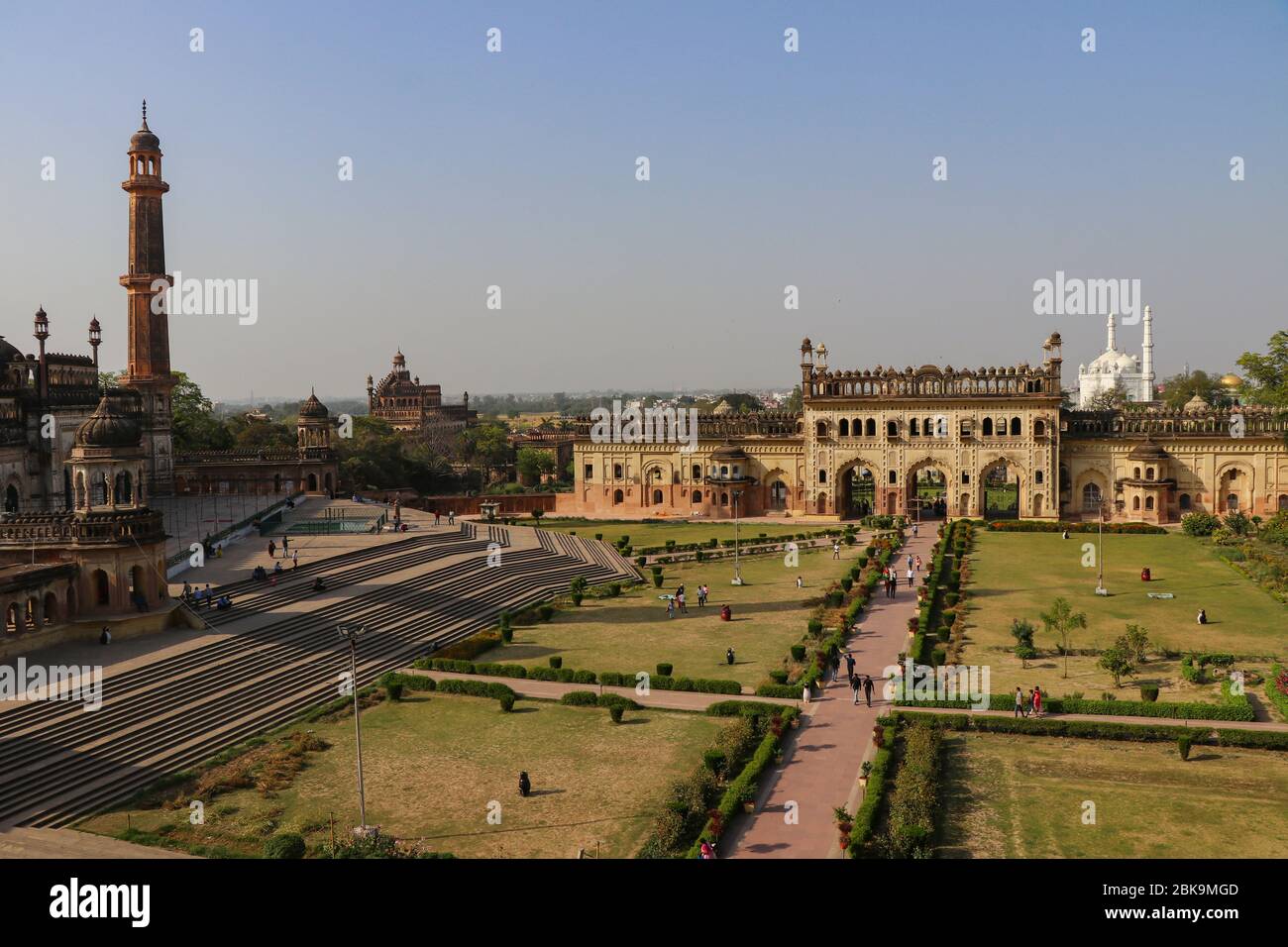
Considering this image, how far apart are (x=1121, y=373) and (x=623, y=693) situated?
481 feet

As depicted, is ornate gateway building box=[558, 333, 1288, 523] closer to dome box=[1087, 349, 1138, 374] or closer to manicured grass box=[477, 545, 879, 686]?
manicured grass box=[477, 545, 879, 686]

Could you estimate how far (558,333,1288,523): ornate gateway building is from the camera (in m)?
61.7

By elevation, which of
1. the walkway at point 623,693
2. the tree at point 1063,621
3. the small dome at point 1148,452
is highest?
the small dome at point 1148,452

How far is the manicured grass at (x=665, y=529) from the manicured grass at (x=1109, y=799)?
32515mm

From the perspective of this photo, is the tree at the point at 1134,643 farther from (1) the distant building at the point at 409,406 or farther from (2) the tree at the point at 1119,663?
(1) the distant building at the point at 409,406

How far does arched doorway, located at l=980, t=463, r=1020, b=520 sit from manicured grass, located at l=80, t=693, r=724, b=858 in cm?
4390

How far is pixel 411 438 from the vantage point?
10144cm

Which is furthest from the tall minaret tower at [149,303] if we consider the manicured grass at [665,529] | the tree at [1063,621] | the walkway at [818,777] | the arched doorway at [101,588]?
the tree at [1063,621]

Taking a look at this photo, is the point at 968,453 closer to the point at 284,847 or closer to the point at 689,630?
the point at 689,630

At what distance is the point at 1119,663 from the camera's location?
2792cm

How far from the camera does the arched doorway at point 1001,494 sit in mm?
65125
